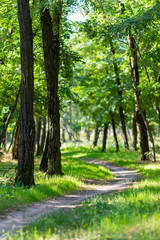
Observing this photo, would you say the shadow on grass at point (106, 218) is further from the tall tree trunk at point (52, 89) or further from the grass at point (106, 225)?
the tall tree trunk at point (52, 89)

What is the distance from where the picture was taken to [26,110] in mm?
8617

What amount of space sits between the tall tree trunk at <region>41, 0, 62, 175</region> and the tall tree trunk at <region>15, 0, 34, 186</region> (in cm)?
224

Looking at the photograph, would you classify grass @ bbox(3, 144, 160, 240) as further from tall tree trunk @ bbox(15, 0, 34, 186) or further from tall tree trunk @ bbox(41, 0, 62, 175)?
tall tree trunk @ bbox(41, 0, 62, 175)

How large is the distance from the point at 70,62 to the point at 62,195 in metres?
7.29

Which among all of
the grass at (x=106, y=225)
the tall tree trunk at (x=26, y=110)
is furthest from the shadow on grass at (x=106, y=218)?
the tall tree trunk at (x=26, y=110)

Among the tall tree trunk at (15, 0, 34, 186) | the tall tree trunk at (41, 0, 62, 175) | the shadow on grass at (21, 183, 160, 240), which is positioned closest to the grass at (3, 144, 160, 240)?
the shadow on grass at (21, 183, 160, 240)

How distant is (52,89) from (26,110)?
8.81 feet

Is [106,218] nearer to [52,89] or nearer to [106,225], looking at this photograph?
[106,225]

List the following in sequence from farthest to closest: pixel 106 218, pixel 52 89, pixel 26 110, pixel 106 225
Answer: pixel 52 89, pixel 26 110, pixel 106 218, pixel 106 225

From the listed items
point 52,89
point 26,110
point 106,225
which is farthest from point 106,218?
point 52,89

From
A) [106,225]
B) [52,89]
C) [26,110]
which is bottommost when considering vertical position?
[106,225]

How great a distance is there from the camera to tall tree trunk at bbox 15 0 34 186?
28.0 ft

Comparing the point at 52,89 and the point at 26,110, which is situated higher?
the point at 52,89

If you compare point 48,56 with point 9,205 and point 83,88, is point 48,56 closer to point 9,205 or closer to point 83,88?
point 9,205
